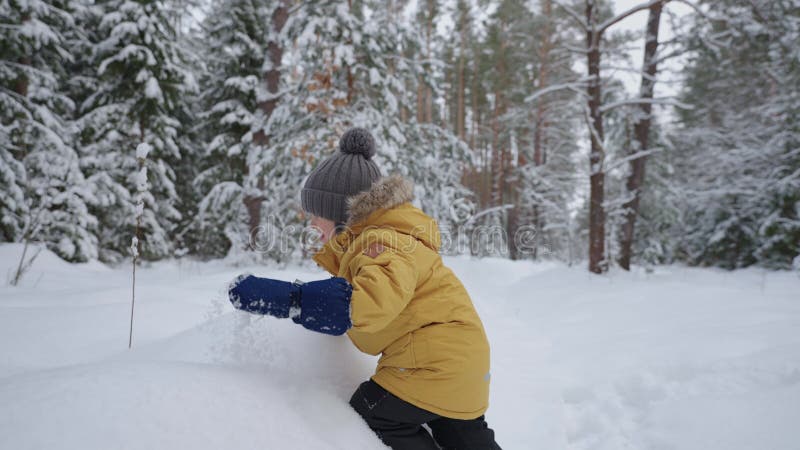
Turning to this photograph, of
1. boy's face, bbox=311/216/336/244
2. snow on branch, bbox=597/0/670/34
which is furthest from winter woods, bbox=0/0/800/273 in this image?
boy's face, bbox=311/216/336/244

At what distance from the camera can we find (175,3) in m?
9.79

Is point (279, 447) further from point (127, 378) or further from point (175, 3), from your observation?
point (175, 3)

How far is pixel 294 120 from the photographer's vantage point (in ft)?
26.5

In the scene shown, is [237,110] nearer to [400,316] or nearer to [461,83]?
[400,316]

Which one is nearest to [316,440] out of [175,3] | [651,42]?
[651,42]

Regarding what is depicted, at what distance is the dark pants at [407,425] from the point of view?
1505 mm

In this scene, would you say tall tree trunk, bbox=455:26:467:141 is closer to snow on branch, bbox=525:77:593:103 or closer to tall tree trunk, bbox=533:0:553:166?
tall tree trunk, bbox=533:0:553:166

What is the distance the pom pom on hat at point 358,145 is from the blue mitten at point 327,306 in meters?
0.86

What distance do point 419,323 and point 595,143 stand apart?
22.1 ft

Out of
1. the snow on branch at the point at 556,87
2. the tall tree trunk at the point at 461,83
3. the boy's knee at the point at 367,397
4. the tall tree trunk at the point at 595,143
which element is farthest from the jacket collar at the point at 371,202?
the tall tree trunk at the point at 461,83

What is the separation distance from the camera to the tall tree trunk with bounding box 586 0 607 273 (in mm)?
6797

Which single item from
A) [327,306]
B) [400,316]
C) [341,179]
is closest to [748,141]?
[341,179]

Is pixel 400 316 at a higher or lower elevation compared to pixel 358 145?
lower

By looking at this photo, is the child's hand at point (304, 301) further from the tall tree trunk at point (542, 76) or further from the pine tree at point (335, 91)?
the tall tree trunk at point (542, 76)
